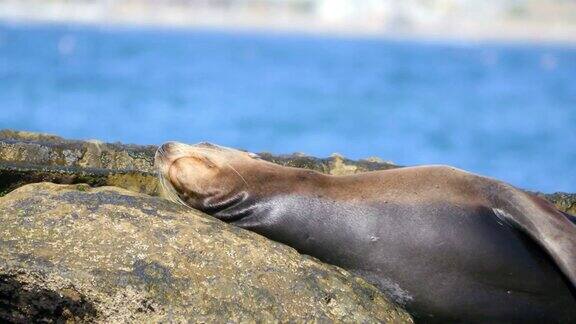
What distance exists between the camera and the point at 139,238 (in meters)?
4.33

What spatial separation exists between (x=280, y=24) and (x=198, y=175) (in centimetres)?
9237

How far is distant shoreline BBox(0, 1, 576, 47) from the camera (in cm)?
8969

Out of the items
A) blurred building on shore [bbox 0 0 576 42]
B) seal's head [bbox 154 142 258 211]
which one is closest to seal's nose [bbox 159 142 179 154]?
seal's head [bbox 154 142 258 211]

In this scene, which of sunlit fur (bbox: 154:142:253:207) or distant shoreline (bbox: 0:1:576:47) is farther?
distant shoreline (bbox: 0:1:576:47)

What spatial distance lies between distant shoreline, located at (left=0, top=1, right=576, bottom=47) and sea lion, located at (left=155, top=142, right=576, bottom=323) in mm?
82005

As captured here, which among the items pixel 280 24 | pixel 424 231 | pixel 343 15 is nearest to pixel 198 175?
pixel 424 231

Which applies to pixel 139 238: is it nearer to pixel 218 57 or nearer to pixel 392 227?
pixel 392 227

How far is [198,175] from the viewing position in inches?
201

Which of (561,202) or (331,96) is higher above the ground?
(331,96)

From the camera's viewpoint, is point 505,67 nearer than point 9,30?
Yes

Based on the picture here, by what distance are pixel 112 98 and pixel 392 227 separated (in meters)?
25.8

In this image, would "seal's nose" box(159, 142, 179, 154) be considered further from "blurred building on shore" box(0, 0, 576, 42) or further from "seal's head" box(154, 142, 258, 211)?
"blurred building on shore" box(0, 0, 576, 42)

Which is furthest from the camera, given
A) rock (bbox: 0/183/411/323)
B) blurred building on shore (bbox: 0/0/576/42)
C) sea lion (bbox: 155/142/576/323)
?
blurred building on shore (bbox: 0/0/576/42)

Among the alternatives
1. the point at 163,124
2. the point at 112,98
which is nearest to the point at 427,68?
the point at 112,98
